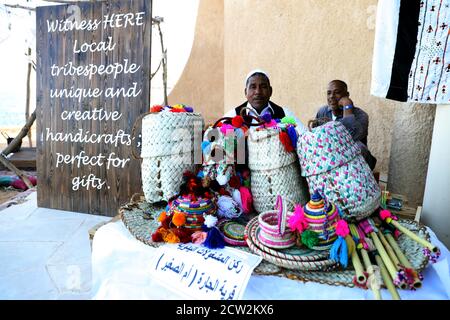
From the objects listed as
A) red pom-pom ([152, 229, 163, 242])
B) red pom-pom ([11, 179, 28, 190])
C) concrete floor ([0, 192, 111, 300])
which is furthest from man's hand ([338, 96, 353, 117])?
red pom-pom ([11, 179, 28, 190])

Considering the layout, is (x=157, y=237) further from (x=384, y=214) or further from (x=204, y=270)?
(x=384, y=214)

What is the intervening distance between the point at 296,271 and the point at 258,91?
1.56 m

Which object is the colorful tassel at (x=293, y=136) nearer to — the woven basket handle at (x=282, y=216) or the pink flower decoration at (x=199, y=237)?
the woven basket handle at (x=282, y=216)

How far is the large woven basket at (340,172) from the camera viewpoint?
4.54 feet

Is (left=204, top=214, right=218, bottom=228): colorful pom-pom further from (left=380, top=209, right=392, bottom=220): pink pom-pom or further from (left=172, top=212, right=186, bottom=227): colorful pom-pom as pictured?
(left=380, top=209, right=392, bottom=220): pink pom-pom

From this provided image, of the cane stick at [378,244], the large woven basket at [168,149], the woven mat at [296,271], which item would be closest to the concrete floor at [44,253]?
the woven mat at [296,271]

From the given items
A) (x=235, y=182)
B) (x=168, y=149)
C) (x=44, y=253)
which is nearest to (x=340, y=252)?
(x=235, y=182)

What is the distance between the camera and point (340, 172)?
1.40 m

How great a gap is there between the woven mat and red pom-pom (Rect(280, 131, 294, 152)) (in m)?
0.48

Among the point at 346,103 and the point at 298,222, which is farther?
the point at 346,103

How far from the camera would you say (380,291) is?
109 centimetres

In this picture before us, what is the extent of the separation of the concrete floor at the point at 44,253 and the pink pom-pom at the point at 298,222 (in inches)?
52.7
